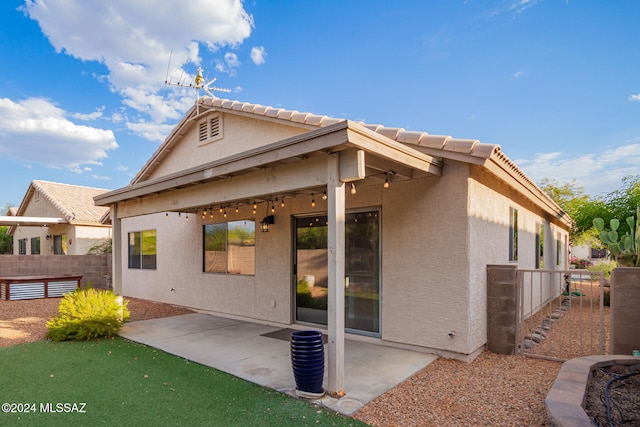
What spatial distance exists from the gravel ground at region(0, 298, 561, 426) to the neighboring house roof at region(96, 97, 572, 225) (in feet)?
9.42

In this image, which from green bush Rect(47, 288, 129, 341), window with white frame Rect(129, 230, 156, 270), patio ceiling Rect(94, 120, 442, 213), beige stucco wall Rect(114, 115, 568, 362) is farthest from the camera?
window with white frame Rect(129, 230, 156, 270)

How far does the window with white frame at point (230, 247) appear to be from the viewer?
28.5 feet

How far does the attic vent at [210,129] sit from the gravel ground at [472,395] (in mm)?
7696

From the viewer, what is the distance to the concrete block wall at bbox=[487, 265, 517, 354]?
18.7ft

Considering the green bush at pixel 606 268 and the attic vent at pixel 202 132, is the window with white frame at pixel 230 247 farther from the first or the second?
the green bush at pixel 606 268

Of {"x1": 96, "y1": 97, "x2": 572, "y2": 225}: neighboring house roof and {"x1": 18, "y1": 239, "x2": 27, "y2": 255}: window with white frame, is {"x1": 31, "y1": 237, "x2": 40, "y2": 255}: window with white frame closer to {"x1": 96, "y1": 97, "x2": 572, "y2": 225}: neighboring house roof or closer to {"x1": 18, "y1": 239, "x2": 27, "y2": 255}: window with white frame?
{"x1": 18, "y1": 239, "x2": 27, "y2": 255}: window with white frame

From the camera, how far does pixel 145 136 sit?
2700 cm

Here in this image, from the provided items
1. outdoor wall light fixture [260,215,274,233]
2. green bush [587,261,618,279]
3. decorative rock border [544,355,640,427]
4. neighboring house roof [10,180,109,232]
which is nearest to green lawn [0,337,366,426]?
decorative rock border [544,355,640,427]

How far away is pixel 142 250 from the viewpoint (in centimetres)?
1243

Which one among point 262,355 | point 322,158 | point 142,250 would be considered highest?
point 322,158

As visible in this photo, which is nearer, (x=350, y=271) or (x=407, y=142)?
(x=407, y=142)

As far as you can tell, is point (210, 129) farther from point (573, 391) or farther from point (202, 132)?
point (573, 391)

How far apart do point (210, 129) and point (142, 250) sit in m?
5.31

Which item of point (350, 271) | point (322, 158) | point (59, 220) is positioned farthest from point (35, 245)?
point (322, 158)
